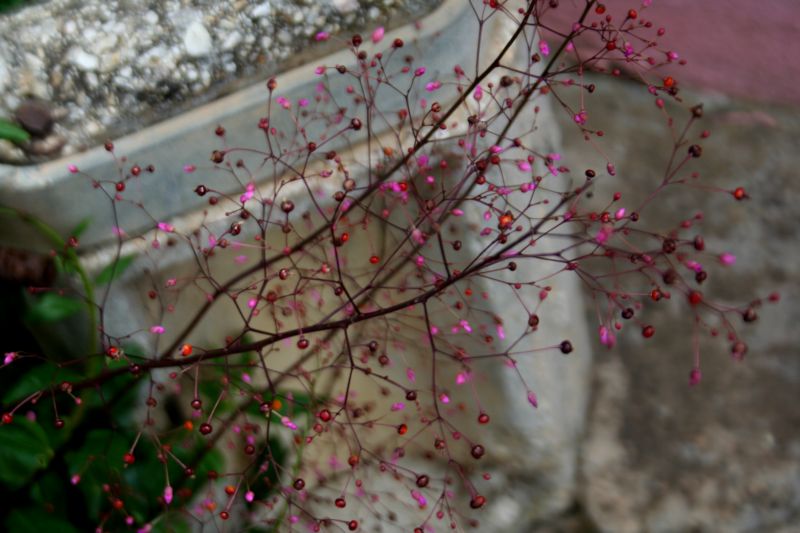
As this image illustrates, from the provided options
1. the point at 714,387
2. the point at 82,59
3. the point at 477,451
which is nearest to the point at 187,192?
the point at 82,59

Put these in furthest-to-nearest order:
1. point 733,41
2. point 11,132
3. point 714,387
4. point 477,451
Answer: point 733,41
point 714,387
point 11,132
point 477,451

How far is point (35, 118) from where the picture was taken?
925mm

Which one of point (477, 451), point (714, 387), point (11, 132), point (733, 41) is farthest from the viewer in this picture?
point (733, 41)

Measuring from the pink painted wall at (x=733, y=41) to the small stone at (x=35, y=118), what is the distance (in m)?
1.34

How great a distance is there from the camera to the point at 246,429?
0.85 metres

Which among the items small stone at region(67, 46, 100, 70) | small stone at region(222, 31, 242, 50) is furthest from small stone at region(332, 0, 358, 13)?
small stone at region(67, 46, 100, 70)

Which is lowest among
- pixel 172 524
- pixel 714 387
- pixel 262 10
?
pixel 714 387

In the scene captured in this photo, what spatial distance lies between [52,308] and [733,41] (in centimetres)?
166

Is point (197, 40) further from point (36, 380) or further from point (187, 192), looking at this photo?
point (36, 380)

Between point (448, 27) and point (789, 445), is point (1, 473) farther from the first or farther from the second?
point (789, 445)

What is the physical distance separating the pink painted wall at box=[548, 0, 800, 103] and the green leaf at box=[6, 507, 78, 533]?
1499 mm

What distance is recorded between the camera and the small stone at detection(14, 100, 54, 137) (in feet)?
3.03

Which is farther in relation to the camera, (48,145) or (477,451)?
(48,145)

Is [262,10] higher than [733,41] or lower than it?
higher
